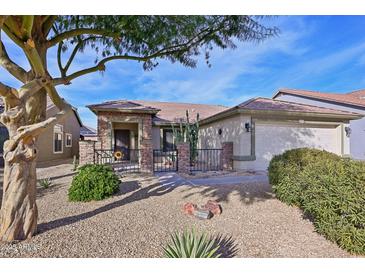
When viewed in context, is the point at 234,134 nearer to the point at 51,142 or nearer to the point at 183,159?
the point at 183,159

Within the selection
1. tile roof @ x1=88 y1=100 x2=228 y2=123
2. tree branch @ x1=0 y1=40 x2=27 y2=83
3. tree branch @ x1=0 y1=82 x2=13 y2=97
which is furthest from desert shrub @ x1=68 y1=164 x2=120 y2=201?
tile roof @ x1=88 y1=100 x2=228 y2=123

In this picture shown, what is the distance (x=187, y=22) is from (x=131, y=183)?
5.32 m

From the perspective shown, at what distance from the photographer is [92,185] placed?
5.41 meters

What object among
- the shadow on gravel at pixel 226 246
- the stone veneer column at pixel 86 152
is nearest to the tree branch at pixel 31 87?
the shadow on gravel at pixel 226 246

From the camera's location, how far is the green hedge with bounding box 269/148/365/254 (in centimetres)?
315

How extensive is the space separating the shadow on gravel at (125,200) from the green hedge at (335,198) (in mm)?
3618

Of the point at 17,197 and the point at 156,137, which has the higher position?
the point at 156,137

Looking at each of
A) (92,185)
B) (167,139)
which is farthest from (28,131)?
(167,139)

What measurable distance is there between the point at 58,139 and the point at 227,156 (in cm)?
1466

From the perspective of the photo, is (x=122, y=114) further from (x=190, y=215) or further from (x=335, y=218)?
(x=335, y=218)

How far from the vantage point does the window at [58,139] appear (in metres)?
16.3

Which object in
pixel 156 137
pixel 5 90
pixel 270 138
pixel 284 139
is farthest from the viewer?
pixel 156 137

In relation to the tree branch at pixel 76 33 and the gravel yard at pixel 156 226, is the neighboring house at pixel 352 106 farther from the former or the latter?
the tree branch at pixel 76 33

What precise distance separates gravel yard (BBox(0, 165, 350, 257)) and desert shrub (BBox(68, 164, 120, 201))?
0.22m
